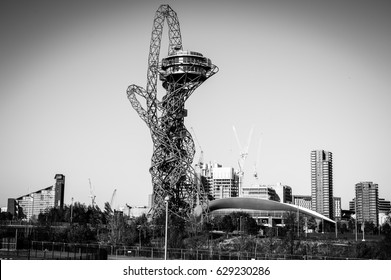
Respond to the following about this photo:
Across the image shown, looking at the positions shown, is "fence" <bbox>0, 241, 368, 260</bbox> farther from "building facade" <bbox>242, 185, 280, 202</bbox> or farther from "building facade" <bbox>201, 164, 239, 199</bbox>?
"building facade" <bbox>201, 164, 239, 199</bbox>

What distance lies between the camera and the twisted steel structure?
76.2 metres

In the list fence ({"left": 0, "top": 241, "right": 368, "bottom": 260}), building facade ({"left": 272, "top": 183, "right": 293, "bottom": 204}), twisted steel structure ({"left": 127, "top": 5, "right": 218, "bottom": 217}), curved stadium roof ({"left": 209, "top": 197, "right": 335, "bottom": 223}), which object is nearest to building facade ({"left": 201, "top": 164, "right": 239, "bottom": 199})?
building facade ({"left": 272, "top": 183, "right": 293, "bottom": 204})

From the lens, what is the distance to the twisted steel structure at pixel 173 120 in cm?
7625

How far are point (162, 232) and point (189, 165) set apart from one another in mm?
17498

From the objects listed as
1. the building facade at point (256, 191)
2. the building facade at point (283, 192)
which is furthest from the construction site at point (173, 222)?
the building facade at point (283, 192)

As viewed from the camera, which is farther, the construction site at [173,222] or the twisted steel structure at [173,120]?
the twisted steel structure at [173,120]

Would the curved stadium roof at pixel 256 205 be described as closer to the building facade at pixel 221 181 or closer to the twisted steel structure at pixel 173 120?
the twisted steel structure at pixel 173 120
